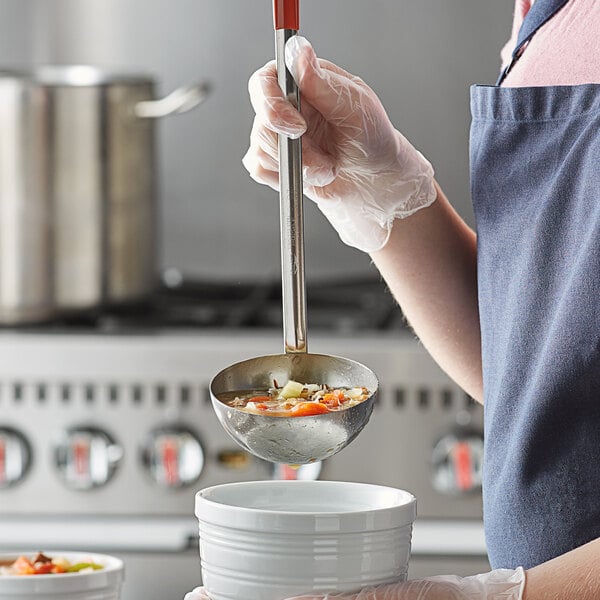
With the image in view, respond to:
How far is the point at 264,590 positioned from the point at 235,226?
5.21ft

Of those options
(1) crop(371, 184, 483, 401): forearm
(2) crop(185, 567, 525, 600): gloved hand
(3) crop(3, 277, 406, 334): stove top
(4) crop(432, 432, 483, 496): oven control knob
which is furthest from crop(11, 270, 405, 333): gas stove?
(2) crop(185, 567, 525, 600): gloved hand

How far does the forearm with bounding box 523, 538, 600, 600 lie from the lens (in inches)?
30.6

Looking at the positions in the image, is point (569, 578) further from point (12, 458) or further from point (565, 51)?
point (12, 458)

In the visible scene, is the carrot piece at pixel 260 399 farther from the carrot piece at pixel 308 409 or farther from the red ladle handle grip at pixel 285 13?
the red ladle handle grip at pixel 285 13

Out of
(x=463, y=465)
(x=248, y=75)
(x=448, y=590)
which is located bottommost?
(x=463, y=465)

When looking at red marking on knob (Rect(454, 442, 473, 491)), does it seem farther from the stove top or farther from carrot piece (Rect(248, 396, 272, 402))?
carrot piece (Rect(248, 396, 272, 402))

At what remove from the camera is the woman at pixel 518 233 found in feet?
2.99

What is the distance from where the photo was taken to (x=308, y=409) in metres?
0.86

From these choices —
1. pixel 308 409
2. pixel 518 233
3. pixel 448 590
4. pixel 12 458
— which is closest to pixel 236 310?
pixel 12 458

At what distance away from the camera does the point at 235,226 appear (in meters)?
2.29

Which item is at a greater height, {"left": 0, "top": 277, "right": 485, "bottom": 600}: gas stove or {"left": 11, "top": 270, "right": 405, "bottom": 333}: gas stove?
A: {"left": 11, "top": 270, "right": 405, "bottom": 333}: gas stove

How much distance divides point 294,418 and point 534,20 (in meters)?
0.45

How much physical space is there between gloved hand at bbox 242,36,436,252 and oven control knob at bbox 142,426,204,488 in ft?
1.86

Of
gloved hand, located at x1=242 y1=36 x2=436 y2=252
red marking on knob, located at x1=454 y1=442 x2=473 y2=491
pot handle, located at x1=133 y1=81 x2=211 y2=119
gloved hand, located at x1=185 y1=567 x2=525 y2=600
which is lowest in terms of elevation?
red marking on knob, located at x1=454 y1=442 x2=473 y2=491
